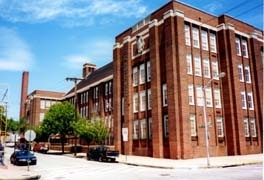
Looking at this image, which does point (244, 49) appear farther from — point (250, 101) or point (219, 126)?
point (219, 126)

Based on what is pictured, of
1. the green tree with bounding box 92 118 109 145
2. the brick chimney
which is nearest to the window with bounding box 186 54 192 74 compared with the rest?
the green tree with bounding box 92 118 109 145

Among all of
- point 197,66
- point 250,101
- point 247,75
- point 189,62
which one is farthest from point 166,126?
point 247,75

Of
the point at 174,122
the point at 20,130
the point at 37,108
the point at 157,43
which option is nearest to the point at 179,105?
the point at 174,122

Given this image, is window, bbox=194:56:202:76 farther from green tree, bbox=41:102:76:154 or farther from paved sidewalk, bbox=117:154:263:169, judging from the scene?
green tree, bbox=41:102:76:154

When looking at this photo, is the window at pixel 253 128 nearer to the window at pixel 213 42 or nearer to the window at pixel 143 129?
the window at pixel 213 42

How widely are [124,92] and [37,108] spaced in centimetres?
4539

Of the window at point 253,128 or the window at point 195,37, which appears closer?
the window at point 195,37

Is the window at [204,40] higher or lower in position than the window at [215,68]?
higher

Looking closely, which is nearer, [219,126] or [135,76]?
[219,126]

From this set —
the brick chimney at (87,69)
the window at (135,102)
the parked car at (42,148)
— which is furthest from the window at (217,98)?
the brick chimney at (87,69)

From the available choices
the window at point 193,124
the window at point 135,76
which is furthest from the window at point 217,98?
the window at point 135,76

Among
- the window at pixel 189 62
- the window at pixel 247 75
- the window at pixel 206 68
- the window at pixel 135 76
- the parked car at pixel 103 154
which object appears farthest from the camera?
the window at pixel 135 76

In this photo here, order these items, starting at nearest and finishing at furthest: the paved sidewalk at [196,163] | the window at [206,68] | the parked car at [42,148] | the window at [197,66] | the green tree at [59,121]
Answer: the paved sidewalk at [196,163] < the window at [197,66] < the window at [206,68] < the green tree at [59,121] < the parked car at [42,148]

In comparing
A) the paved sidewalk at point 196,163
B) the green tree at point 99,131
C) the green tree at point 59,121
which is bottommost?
the paved sidewalk at point 196,163
